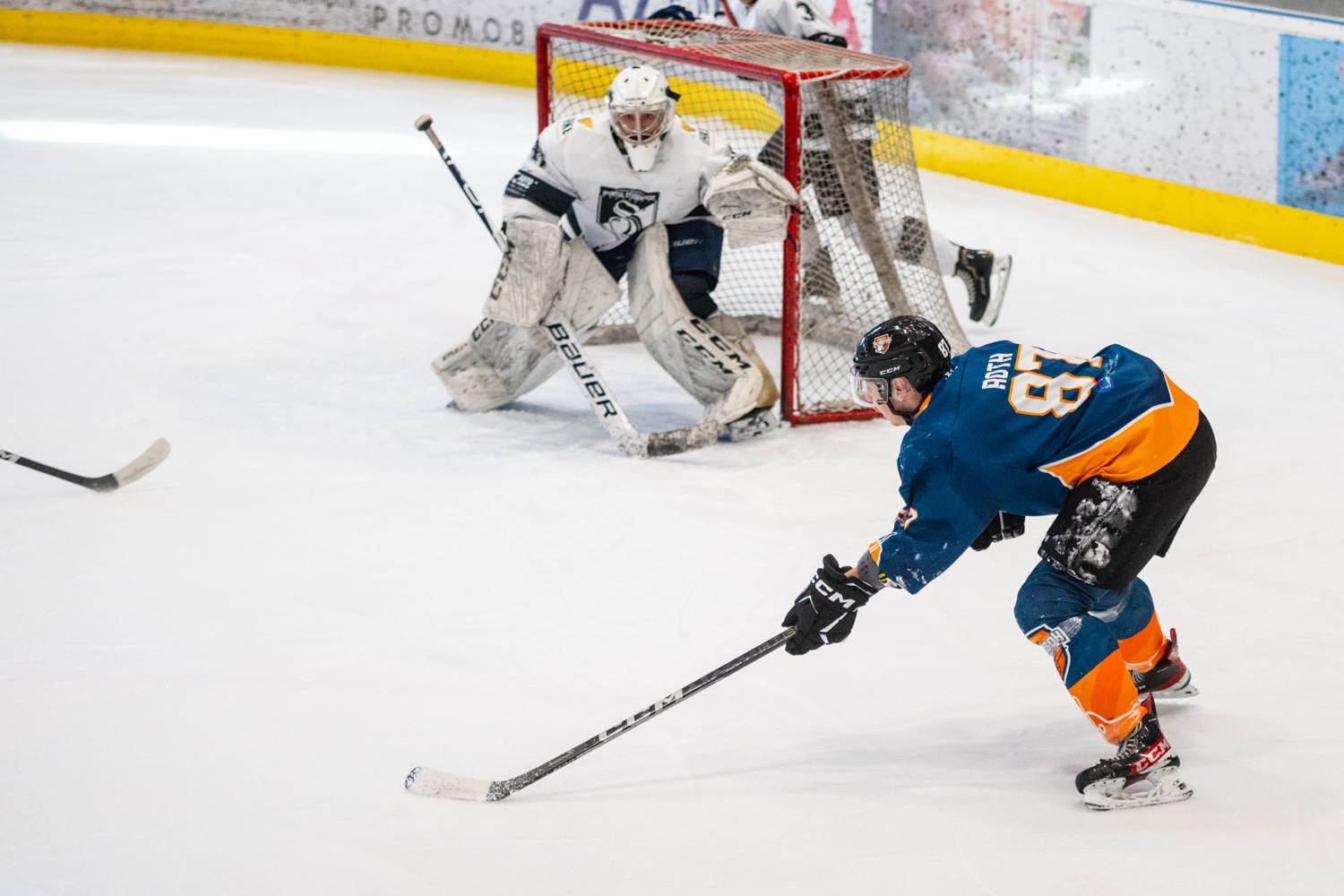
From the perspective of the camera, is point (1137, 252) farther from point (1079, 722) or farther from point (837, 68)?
point (1079, 722)

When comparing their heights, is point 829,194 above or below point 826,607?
above

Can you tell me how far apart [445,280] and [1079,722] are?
12.2 ft

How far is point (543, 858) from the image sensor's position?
2238 mm

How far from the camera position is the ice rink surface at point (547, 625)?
2.26 metres

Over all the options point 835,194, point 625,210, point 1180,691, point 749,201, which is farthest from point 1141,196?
point 1180,691

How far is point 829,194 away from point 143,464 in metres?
2.40

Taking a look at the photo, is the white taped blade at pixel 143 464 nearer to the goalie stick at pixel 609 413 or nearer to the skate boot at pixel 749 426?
the goalie stick at pixel 609 413

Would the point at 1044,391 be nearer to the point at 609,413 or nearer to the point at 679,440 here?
the point at 679,440

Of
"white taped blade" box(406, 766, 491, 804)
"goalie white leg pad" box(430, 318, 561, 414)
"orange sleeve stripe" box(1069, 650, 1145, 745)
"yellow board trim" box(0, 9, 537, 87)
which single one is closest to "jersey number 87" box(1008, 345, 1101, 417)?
"orange sleeve stripe" box(1069, 650, 1145, 745)

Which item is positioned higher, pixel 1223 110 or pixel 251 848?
pixel 1223 110

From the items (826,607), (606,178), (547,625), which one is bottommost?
(547,625)

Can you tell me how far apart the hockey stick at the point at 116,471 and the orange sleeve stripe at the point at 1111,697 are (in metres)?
2.53

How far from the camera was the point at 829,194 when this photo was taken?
189 inches

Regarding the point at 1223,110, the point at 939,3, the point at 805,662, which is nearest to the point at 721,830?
the point at 805,662
